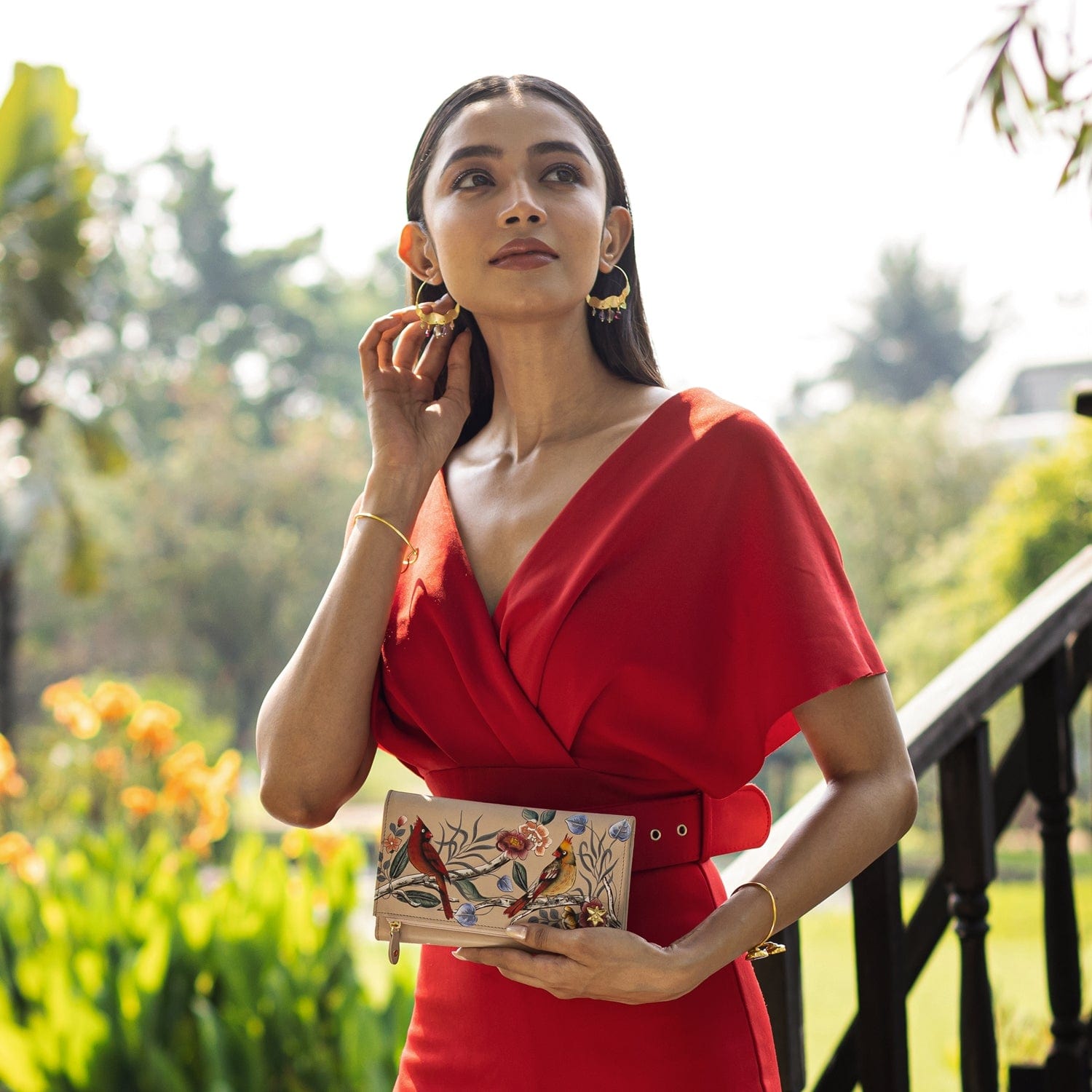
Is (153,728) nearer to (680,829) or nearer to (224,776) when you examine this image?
(224,776)

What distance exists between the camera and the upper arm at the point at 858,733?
1.18m

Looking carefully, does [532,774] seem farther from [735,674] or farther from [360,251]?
[360,251]

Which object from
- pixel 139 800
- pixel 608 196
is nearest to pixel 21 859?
pixel 139 800

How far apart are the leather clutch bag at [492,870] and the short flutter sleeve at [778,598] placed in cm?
18

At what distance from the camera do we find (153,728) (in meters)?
5.12

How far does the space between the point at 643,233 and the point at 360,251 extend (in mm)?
34389

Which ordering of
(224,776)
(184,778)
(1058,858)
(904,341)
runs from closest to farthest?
(1058,858) → (224,776) → (184,778) → (904,341)

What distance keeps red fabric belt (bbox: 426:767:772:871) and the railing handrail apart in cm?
6

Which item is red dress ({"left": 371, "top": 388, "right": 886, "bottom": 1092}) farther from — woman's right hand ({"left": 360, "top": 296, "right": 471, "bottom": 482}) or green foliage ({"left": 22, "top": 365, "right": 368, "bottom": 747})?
green foliage ({"left": 22, "top": 365, "right": 368, "bottom": 747})

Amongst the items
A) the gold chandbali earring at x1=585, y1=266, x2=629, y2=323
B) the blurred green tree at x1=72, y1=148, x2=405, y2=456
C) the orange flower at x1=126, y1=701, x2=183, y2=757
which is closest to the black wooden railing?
the gold chandbali earring at x1=585, y1=266, x2=629, y2=323

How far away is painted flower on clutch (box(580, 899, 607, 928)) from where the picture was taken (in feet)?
3.66

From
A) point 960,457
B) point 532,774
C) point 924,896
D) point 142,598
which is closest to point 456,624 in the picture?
point 532,774

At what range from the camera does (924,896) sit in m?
1.79

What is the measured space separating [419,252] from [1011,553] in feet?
16.6
